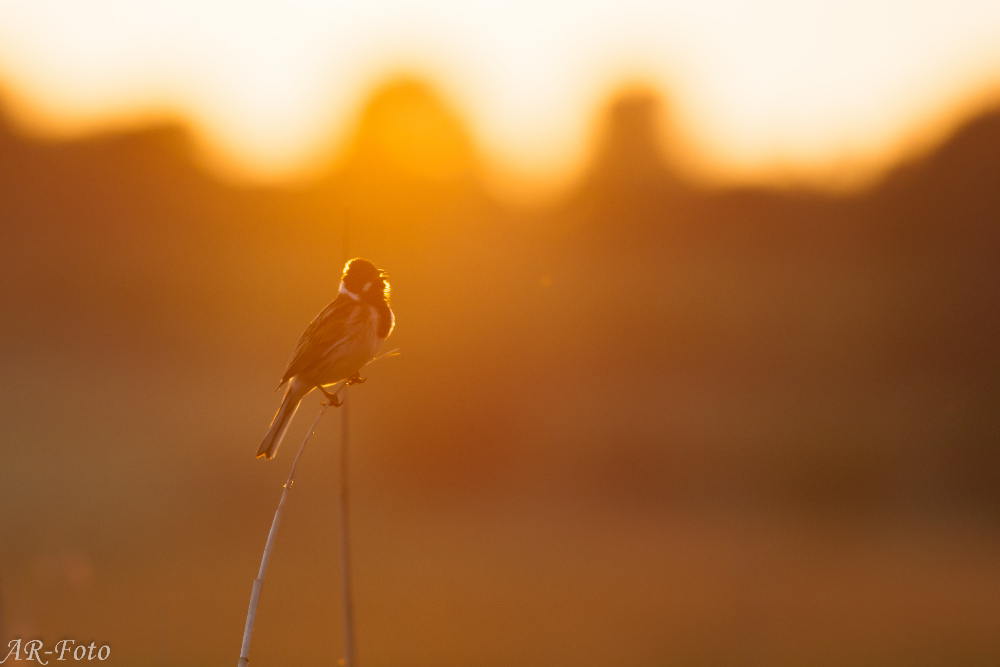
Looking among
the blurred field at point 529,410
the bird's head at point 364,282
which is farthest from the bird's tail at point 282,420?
the blurred field at point 529,410

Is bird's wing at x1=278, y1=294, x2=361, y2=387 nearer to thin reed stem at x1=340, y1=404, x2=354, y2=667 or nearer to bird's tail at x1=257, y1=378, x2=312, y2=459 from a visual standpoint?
bird's tail at x1=257, y1=378, x2=312, y2=459

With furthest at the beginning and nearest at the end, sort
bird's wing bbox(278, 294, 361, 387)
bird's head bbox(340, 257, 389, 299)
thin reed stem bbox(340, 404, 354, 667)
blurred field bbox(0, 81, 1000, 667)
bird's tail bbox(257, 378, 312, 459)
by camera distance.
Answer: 1. blurred field bbox(0, 81, 1000, 667)
2. bird's head bbox(340, 257, 389, 299)
3. bird's wing bbox(278, 294, 361, 387)
4. bird's tail bbox(257, 378, 312, 459)
5. thin reed stem bbox(340, 404, 354, 667)

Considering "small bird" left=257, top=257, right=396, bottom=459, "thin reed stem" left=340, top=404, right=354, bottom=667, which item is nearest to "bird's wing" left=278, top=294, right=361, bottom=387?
"small bird" left=257, top=257, right=396, bottom=459

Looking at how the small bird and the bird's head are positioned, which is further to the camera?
the bird's head

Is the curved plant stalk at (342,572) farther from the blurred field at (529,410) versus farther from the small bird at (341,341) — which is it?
the blurred field at (529,410)

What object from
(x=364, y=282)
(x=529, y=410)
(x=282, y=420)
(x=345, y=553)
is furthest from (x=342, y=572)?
(x=529, y=410)

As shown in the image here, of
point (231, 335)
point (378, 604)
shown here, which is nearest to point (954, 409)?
point (378, 604)

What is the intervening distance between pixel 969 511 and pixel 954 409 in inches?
287

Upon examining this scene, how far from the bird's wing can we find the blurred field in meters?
24.8

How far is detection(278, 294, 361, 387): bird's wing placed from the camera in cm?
653

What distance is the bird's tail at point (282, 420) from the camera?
5474 millimetres

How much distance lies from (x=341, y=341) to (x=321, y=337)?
116 millimetres

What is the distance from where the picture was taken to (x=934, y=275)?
115ft

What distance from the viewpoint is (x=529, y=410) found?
4684 centimetres
